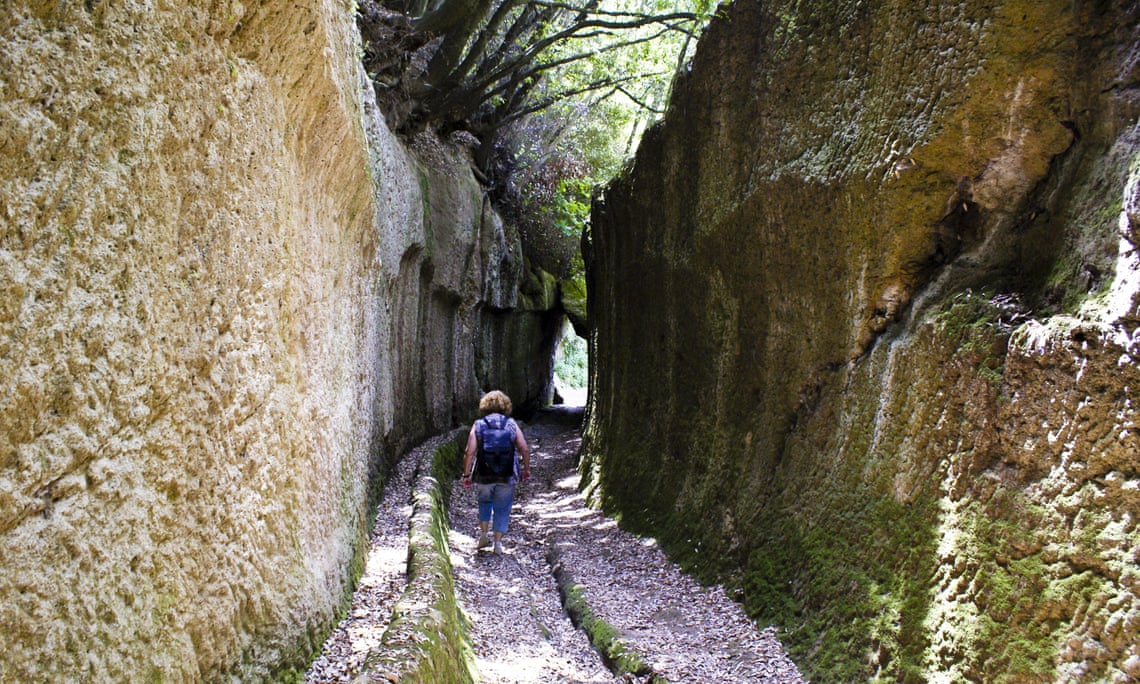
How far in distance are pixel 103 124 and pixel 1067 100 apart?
4567 mm

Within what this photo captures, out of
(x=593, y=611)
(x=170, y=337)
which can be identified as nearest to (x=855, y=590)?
(x=593, y=611)

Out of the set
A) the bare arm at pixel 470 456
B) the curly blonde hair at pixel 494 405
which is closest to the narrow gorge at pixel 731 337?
the bare arm at pixel 470 456

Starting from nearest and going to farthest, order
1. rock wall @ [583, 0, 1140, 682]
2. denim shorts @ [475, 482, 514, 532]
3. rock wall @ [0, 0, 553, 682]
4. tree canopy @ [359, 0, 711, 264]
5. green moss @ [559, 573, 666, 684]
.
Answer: rock wall @ [0, 0, 553, 682] < rock wall @ [583, 0, 1140, 682] < green moss @ [559, 573, 666, 684] < denim shorts @ [475, 482, 514, 532] < tree canopy @ [359, 0, 711, 264]

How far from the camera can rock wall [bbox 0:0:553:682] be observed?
1.93m

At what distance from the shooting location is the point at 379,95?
1045cm

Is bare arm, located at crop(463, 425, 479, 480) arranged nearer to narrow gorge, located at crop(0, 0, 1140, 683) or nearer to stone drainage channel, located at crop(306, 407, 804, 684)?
stone drainage channel, located at crop(306, 407, 804, 684)

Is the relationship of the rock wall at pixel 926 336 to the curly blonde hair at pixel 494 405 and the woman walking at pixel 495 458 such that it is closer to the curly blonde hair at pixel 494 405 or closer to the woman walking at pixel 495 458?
the woman walking at pixel 495 458

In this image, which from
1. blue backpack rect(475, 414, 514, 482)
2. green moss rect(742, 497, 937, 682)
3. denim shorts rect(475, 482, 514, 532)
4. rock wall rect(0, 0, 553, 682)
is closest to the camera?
rock wall rect(0, 0, 553, 682)

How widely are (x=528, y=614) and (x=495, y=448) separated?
182 cm

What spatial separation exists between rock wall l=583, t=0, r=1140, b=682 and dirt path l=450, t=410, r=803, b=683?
0.30 meters

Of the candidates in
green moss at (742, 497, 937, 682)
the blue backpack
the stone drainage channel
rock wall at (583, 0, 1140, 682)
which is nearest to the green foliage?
the stone drainage channel

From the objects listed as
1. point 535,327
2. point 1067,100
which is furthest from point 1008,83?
point 535,327

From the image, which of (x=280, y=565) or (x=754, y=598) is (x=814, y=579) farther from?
(x=280, y=565)

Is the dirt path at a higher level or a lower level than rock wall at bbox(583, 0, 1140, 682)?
lower
